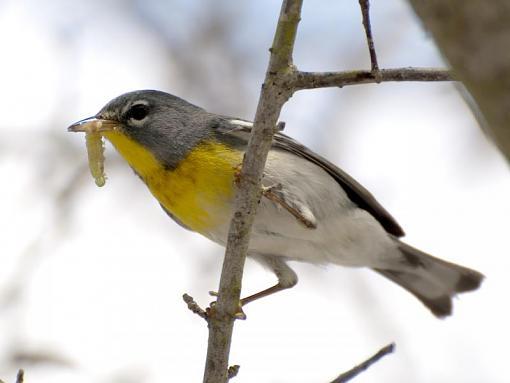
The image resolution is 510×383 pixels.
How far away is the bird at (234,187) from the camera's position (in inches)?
196

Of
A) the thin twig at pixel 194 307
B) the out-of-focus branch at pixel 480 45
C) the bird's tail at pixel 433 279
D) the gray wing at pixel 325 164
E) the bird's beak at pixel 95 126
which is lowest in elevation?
the out-of-focus branch at pixel 480 45

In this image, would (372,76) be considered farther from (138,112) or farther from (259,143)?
(138,112)

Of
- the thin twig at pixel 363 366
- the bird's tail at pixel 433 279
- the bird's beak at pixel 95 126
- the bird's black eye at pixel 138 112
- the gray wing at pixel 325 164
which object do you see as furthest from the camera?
the bird's tail at pixel 433 279

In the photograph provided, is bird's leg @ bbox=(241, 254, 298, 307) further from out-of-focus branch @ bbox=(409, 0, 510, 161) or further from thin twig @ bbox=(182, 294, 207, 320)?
out-of-focus branch @ bbox=(409, 0, 510, 161)

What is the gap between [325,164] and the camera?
5695 millimetres

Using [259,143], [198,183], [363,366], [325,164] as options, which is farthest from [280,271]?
[259,143]

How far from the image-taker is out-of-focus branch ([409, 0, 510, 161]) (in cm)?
115

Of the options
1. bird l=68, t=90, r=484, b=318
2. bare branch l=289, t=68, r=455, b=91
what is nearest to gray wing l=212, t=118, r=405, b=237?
bird l=68, t=90, r=484, b=318

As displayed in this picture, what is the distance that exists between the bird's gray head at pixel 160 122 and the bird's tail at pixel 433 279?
91.2 inches

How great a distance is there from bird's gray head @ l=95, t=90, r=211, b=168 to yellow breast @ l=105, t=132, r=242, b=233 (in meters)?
0.10

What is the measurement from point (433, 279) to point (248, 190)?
3.67 metres

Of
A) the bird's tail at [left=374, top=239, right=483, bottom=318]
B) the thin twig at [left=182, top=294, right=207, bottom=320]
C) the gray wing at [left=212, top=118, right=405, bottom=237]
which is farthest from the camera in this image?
the bird's tail at [left=374, top=239, right=483, bottom=318]

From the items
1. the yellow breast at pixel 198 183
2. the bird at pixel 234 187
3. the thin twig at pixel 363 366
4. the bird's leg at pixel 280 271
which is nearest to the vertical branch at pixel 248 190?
the thin twig at pixel 363 366

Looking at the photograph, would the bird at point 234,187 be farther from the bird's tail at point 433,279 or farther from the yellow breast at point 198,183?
the bird's tail at point 433,279
